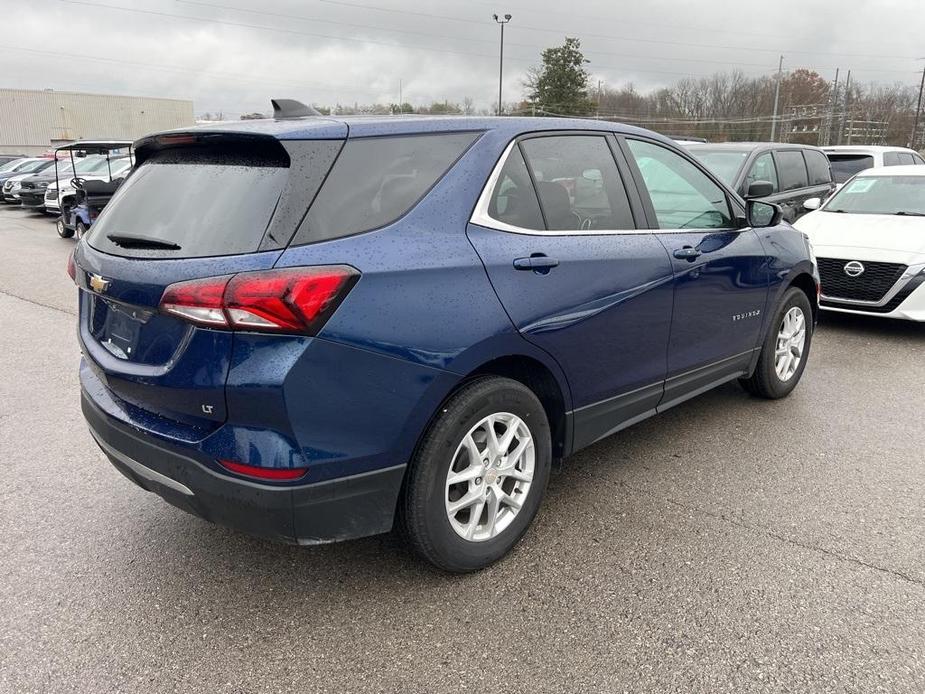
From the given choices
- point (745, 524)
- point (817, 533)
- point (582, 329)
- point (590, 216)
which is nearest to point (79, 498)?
point (582, 329)

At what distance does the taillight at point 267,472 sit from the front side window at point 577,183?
1466 millimetres

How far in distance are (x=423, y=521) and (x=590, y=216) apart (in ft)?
5.19

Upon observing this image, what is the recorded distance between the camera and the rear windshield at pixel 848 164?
498 inches

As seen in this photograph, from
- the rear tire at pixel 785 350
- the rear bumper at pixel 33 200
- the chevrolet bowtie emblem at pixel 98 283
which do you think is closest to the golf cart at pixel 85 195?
the rear bumper at pixel 33 200

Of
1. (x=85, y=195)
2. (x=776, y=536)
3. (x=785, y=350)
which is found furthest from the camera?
(x=85, y=195)

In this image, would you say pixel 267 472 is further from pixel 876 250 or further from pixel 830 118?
pixel 830 118

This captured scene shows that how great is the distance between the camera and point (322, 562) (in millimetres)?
2918

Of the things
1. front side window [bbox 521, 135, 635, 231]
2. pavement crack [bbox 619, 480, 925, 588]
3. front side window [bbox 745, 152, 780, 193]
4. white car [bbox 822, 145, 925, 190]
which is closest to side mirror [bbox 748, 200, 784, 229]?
front side window [bbox 521, 135, 635, 231]

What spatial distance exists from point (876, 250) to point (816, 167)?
179 inches

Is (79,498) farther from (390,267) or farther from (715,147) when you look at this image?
(715,147)

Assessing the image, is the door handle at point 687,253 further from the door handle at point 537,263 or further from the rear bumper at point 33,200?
the rear bumper at point 33,200

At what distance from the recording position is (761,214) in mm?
4234

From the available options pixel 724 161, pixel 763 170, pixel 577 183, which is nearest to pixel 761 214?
pixel 577 183

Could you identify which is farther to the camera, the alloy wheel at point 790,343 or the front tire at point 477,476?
the alloy wheel at point 790,343
